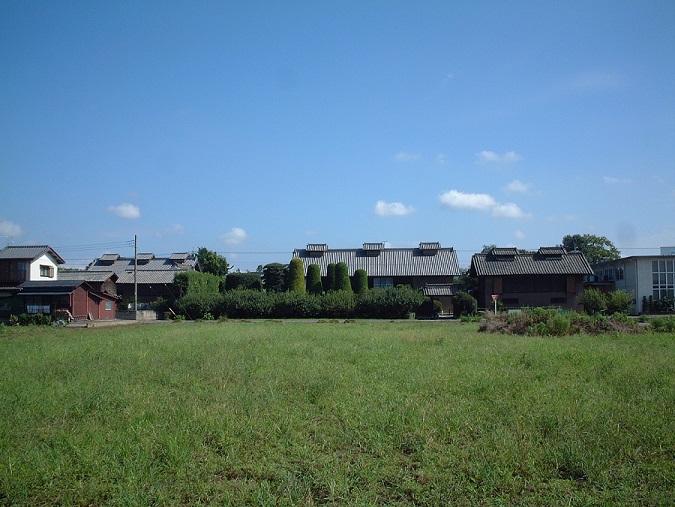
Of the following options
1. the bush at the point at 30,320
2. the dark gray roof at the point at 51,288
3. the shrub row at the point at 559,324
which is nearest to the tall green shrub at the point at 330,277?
the dark gray roof at the point at 51,288

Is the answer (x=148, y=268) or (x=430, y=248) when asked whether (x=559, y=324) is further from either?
(x=148, y=268)

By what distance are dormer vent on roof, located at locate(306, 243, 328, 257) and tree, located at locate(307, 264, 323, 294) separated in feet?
13.2

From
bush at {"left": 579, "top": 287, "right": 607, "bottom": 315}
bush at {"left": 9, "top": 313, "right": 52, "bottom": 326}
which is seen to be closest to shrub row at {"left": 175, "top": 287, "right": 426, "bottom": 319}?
bush at {"left": 9, "top": 313, "right": 52, "bottom": 326}

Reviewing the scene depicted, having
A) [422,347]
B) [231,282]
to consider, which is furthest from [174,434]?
[231,282]

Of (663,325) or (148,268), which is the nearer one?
(663,325)

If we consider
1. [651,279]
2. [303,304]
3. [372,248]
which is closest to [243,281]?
[372,248]

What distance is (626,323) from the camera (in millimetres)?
19734

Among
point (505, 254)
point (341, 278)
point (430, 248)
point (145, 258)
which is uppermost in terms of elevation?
point (430, 248)

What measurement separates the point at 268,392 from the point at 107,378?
10.8ft

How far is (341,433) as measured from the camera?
6664mm

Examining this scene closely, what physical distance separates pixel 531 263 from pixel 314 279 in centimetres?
1809

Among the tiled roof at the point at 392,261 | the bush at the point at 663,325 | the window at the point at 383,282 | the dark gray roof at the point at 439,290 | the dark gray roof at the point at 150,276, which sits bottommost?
the bush at the point at 663,325

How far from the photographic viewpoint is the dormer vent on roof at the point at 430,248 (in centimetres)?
5236

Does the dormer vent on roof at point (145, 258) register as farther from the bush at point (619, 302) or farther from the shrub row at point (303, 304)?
the bush at point (619, 302)
